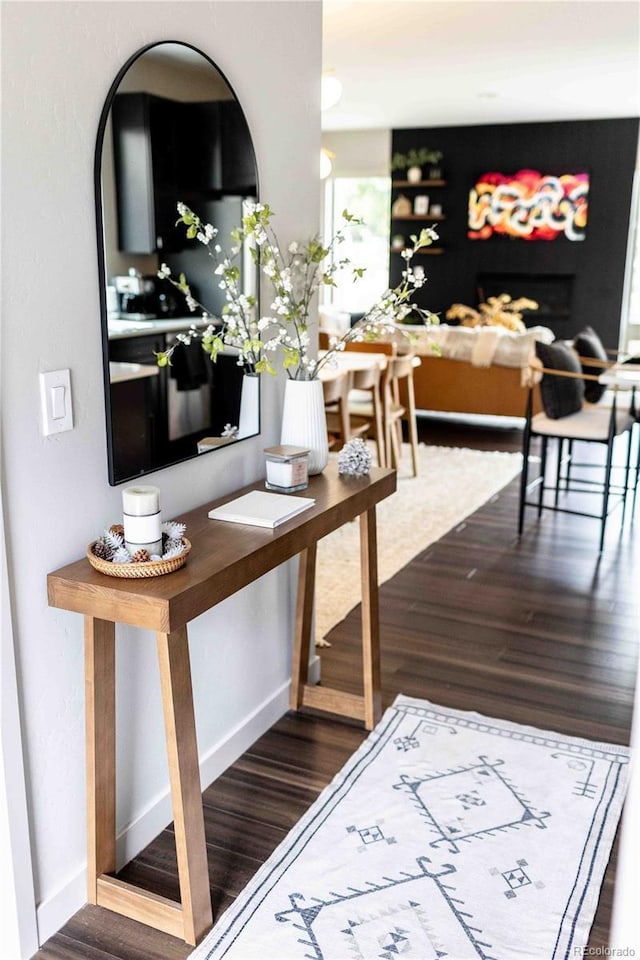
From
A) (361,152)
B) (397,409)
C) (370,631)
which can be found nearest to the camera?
(370,631)

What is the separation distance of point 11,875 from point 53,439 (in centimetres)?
89

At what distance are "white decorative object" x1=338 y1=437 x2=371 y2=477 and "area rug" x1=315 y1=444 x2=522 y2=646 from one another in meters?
1.03

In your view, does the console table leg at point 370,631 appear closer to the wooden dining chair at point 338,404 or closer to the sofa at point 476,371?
the wooden dining chair at point 338,404

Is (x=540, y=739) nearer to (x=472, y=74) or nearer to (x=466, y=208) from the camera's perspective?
(x=472, y=74)

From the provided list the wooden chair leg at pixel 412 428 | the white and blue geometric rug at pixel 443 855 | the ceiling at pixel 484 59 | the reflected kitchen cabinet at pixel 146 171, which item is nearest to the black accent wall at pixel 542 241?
the ceiling at pixel 484 59

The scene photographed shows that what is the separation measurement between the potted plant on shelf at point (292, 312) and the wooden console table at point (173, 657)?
0.36 m

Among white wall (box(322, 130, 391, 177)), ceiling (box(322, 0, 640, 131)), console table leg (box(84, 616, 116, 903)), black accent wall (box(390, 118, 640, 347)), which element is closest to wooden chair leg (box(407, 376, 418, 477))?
ceiling (box(322, 0, 640, 131))

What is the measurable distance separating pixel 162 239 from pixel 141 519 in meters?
0.72

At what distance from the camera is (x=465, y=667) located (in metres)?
3.28

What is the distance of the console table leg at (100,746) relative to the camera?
191cm

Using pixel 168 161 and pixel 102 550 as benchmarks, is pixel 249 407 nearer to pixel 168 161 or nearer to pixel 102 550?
pixel 168 161

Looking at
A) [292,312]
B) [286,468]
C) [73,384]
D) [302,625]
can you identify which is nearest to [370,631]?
[302,625]

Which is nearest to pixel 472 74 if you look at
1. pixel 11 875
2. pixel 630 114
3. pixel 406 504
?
pixel 630 114

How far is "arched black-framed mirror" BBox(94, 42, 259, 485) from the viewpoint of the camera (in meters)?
1.93
